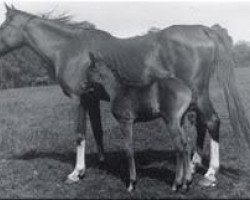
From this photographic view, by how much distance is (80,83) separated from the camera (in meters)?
8.21

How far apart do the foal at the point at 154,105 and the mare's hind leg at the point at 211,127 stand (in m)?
0.61

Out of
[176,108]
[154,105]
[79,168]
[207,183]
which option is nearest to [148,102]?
[154,105]

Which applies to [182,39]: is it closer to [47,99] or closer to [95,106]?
[95,106]

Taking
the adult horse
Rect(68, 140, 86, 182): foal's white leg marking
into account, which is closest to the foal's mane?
the adult horse

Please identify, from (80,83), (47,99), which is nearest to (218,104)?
(47,99)

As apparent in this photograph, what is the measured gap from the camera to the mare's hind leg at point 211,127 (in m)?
7.81

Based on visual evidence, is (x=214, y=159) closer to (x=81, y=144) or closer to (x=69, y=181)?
(x=81, y=144)

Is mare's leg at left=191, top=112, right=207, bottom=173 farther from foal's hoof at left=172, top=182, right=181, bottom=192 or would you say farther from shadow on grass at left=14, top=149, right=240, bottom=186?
foal's hoof at left=172, top=182, right=181, bottom=192

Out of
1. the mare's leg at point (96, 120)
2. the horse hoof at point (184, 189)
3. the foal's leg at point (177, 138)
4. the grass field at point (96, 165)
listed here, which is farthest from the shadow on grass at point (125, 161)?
the foal's leg at point (177, 138)

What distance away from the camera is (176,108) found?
22.3 ft

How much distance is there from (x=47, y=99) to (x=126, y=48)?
15.8 m

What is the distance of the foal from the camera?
682cm

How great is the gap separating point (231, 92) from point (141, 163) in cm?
217

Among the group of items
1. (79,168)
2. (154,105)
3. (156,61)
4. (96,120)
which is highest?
(156,61)
